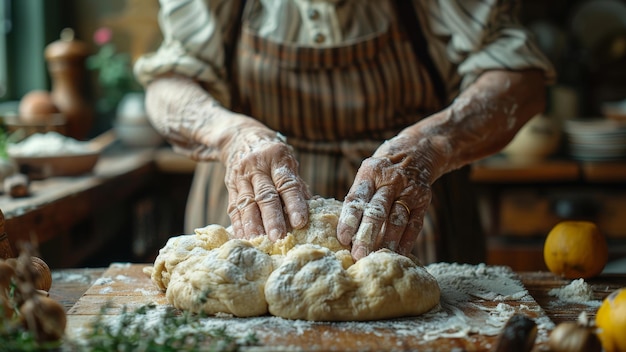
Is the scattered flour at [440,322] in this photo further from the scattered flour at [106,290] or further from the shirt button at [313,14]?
the shirt button at [313,14]

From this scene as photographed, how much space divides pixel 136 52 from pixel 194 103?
Answer: 8.28 ft

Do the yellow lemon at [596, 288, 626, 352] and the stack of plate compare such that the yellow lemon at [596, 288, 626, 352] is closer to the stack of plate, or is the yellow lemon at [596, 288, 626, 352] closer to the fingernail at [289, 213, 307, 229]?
the fingernail at [289, 213, 307, 229]

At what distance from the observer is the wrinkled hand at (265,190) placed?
1459mm

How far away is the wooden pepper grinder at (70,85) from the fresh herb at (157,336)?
2454mm

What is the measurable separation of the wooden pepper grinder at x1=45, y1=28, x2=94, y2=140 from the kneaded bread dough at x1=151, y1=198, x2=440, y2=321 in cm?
236

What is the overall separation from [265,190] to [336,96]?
0.60m

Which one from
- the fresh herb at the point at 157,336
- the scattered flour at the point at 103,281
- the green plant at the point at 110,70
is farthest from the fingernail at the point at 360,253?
the green plant at the point at 110,70

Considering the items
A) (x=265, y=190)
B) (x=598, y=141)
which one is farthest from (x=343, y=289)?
(x=598, y=141)

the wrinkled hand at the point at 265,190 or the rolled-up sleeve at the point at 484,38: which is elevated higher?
the rolled-up sleeve at the point at 484,38

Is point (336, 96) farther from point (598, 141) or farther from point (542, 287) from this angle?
point (598, 141)

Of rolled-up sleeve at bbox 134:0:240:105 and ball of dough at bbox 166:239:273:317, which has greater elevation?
rolled-up sleeve at bbox 134:0:240:105

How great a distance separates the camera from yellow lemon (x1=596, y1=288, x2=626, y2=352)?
3.67 feet

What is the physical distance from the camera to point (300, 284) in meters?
1.27

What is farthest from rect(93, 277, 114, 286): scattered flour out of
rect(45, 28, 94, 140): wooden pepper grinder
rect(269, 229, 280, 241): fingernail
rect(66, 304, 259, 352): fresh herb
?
rect(45, 28, 94, 140): wooden pepper grinder
